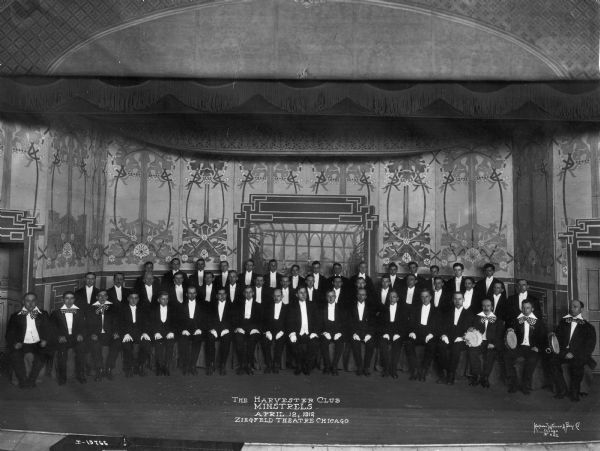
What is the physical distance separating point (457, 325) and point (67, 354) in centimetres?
450

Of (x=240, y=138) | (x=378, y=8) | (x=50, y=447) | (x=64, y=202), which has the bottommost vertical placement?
(x=50, y=447)

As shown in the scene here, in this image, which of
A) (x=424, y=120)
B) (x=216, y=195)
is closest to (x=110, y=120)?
(x=216, y=195)

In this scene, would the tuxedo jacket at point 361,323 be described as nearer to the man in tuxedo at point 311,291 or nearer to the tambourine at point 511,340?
the man in tuxedo at point 311,291

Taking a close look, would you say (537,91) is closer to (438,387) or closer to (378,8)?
(378,8)

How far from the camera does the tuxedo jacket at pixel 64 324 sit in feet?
18.4

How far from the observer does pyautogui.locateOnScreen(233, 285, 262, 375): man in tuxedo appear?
5832 millimetres

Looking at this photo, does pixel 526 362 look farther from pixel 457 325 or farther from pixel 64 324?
pixel 64 324

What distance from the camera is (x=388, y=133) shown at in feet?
24.4

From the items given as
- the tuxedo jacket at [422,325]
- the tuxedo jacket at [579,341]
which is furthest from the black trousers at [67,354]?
the tuxedo jacket at [579,341]

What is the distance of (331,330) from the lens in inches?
236

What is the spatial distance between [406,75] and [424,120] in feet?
3.81

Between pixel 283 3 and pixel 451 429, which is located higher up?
pixel 283 3

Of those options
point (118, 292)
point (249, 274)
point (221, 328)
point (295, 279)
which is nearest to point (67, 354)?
point (118, 292)

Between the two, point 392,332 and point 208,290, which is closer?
point 392,332
